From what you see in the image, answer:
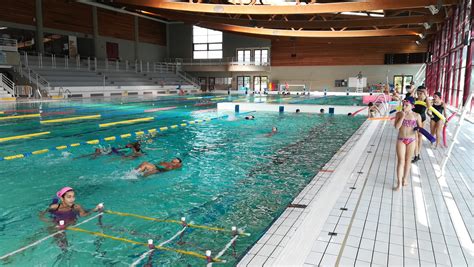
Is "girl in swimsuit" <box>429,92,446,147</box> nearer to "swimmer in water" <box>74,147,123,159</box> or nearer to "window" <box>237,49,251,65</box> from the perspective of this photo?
"swimmer in water" <box>74,147,123,159</box>

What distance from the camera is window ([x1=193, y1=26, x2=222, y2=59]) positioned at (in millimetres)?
37781

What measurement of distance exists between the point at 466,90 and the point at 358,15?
15100 mm

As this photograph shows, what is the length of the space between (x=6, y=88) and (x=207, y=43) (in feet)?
68.8

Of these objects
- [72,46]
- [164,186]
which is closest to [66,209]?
[164,186]

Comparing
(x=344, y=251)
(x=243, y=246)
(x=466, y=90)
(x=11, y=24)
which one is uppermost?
(x=11, y=24)

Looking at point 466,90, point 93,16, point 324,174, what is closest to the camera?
point 324,174

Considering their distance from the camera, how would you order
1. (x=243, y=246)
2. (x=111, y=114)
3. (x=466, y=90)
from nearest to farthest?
(x=243, y=246) → (x=466, y=90) → (x=111, y=114)

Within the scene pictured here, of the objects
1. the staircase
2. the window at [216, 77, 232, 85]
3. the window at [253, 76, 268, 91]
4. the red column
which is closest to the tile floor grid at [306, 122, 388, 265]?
the red column

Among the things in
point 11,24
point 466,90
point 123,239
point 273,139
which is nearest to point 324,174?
point 123,239

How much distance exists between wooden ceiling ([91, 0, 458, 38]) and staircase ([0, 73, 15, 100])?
785 centimetres

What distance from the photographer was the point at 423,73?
30.7 m

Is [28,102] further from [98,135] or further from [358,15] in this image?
[358,15]

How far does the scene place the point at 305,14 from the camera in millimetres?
22531

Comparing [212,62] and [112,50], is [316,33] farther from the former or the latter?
[112,50]
